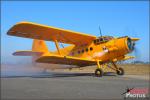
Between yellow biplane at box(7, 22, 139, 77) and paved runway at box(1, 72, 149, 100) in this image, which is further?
yellow biplane at box(7, 22, 139, 77)

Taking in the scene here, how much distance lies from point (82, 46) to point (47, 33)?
10.3 feet

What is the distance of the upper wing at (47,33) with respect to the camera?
19.3 m

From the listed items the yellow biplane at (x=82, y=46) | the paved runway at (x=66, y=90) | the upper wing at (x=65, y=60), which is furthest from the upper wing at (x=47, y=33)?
the paved runway at (x=66, y=90)

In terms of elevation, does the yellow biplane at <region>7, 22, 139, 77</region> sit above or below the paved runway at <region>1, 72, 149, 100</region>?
above

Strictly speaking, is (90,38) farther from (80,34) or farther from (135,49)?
(135,49)

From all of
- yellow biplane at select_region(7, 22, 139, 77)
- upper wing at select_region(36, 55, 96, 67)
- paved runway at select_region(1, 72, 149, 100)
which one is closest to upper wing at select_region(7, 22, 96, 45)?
yellow biplane at select_region(7, 22, 139, 77)

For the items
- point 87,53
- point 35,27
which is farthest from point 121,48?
point 35,27

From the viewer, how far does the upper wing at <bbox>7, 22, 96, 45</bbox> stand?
19.3 metres

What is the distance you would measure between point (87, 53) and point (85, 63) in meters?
0.84

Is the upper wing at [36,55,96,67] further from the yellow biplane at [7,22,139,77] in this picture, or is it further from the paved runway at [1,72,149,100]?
the paved runway at [1,72,149,100]

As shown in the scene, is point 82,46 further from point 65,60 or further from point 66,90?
point 66,90

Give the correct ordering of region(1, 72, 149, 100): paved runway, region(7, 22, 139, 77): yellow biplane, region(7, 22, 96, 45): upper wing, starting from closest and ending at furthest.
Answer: region(1, 72, 149, 100): paved runway < region(7, 22, 96, 45): upper wing < region(7, 22, 139, 77): yellow biplane

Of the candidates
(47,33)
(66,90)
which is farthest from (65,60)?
(66,90)

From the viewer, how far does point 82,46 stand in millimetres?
22516
